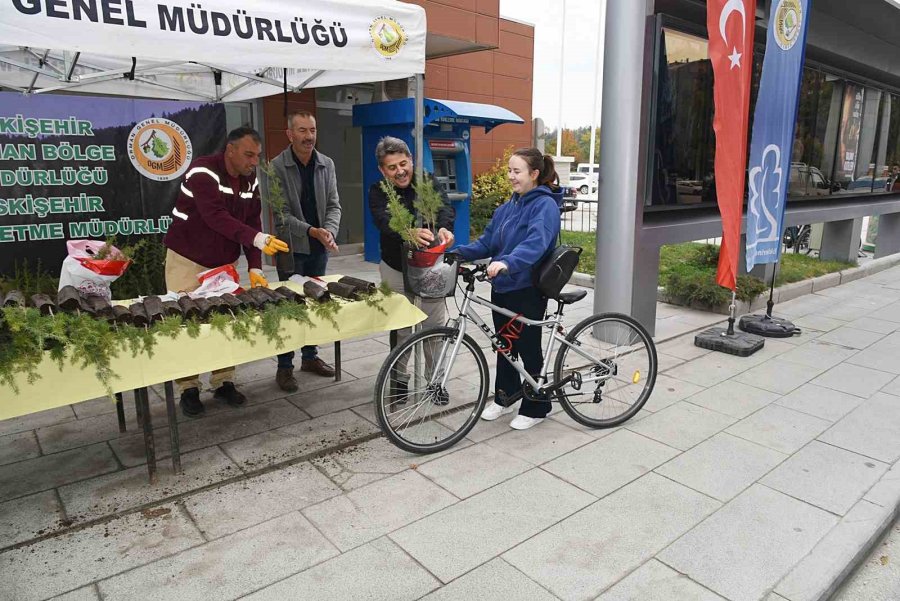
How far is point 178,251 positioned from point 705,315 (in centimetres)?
550

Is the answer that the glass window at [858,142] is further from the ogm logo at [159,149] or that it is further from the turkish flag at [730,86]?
the ogm logo at [159,149]

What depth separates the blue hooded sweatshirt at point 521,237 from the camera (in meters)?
3.38

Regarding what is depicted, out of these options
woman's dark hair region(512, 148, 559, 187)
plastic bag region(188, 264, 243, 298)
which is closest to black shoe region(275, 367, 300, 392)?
plastic bag region(188, 264, 243, 298)

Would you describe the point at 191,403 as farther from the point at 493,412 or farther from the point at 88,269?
the point at 493,412

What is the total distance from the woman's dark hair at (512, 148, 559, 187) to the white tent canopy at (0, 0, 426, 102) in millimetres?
963

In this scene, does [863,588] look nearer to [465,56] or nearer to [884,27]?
[884,27]

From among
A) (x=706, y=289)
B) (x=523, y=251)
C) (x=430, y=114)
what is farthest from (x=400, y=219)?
(x=430, y=114)

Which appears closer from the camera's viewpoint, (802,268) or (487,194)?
(802,268)

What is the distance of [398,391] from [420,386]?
13 cm

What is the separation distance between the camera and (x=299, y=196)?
4.25m

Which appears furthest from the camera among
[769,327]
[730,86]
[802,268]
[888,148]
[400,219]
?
[888,148]

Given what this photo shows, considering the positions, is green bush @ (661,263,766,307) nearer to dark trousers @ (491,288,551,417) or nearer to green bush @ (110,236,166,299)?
dark trousers @ (491,288,551,417)

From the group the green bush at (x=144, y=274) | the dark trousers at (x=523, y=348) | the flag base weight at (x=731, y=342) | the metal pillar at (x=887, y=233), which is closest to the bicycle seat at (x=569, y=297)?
the dark trousers at (x=523, y=348)

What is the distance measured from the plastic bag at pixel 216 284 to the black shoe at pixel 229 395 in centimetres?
87
